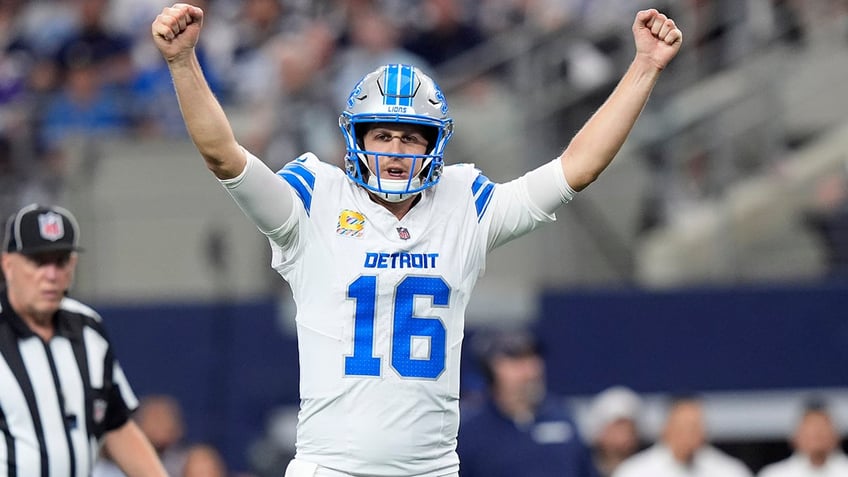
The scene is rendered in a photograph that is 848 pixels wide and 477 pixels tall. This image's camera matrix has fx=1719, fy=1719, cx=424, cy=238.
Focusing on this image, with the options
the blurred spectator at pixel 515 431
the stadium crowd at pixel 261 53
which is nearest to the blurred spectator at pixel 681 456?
the blurred spectator at pixel 515 431

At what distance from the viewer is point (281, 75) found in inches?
493

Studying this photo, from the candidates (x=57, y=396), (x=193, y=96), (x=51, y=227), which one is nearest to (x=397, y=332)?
(x=193, y=96)

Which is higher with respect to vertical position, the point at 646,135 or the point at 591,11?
the point at 591,11

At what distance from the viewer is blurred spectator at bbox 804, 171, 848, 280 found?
11188mm

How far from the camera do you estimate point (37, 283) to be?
6188 mm

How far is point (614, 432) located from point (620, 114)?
535 cm

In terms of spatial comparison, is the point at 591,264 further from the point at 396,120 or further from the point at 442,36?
the point at 396,120

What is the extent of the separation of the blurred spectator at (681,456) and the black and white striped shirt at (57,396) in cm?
428

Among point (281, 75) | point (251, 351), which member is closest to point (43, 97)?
point (281, 75)

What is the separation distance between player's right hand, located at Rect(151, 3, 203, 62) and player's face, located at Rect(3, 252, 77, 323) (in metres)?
1.68

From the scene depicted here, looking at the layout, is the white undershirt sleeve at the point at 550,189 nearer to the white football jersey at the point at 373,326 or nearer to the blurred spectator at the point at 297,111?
the white football jersey at the point at 373,326

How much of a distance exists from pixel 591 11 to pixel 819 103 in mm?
1921

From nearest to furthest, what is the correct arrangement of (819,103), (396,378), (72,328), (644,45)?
(396,378)
(644,45)
(72,328)
(819,103)

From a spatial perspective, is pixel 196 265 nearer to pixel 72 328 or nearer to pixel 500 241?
pixel 72 328
